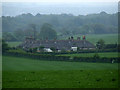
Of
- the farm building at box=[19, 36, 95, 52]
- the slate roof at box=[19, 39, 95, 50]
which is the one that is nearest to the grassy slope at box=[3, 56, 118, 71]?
the farm building at box=[19, 36, 95, 52]

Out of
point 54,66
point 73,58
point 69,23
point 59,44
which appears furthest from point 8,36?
point 54,66

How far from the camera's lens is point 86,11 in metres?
58.0

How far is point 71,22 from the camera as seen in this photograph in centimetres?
5122

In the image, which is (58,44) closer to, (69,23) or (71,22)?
(69,23)

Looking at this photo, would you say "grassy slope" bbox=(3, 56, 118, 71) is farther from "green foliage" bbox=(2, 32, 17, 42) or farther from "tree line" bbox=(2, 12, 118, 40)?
"tree line" bbox=(2, 12, 118, 40)

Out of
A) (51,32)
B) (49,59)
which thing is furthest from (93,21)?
(49,59)

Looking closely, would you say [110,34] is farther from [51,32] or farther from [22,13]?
[22,13]

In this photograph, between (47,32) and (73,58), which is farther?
(47,32)

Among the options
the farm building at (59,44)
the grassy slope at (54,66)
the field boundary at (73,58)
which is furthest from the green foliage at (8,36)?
the grassy slope at (54,66)

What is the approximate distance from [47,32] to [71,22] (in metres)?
11.2

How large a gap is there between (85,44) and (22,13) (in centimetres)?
1415

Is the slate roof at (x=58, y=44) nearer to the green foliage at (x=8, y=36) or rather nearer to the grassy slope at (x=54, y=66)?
the green foliage at (x=8, y=36)

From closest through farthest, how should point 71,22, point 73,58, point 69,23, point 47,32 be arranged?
1. point 73,58
2. point 47,32
3. point 69,23
4. point 71,22

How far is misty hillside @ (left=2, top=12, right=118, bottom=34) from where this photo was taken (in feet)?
138
